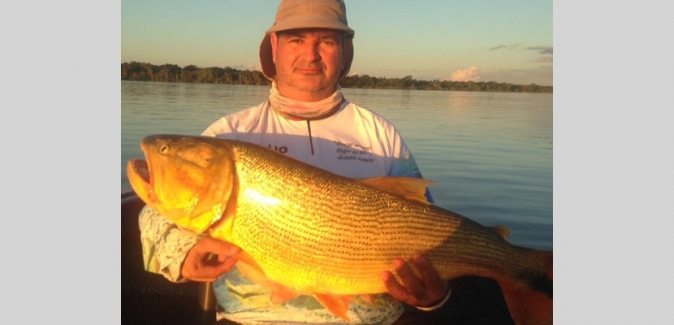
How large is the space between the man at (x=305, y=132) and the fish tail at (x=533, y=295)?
32cm

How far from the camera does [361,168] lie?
9.30ft

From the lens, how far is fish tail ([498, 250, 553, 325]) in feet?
8.55

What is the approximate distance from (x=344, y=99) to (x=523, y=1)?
1.18 m

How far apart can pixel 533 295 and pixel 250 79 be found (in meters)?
1.86

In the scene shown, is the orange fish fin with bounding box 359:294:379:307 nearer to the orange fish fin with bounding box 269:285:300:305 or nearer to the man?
the man

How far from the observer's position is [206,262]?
247 cm

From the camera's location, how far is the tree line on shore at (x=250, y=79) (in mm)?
3008

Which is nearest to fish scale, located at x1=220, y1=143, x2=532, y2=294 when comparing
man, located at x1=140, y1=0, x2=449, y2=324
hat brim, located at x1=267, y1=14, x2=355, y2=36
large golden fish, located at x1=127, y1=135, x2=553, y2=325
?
large golden fish, located at x1=127, y1=135, x2=553, y2=325

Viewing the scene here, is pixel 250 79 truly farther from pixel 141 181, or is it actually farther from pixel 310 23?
pixel 141 181

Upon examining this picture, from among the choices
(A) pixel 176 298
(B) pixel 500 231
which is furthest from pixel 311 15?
(A) pixel 176 298

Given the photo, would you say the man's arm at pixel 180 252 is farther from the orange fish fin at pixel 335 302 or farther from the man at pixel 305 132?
the orange fish fin at pixel 335 302

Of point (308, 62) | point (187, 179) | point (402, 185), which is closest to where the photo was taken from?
point (187, 179)

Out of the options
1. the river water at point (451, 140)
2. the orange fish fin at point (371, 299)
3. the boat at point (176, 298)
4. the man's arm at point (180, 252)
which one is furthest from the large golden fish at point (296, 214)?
the boat at point (176, 298)

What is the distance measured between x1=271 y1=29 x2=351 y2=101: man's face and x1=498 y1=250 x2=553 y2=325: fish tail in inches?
52.1
